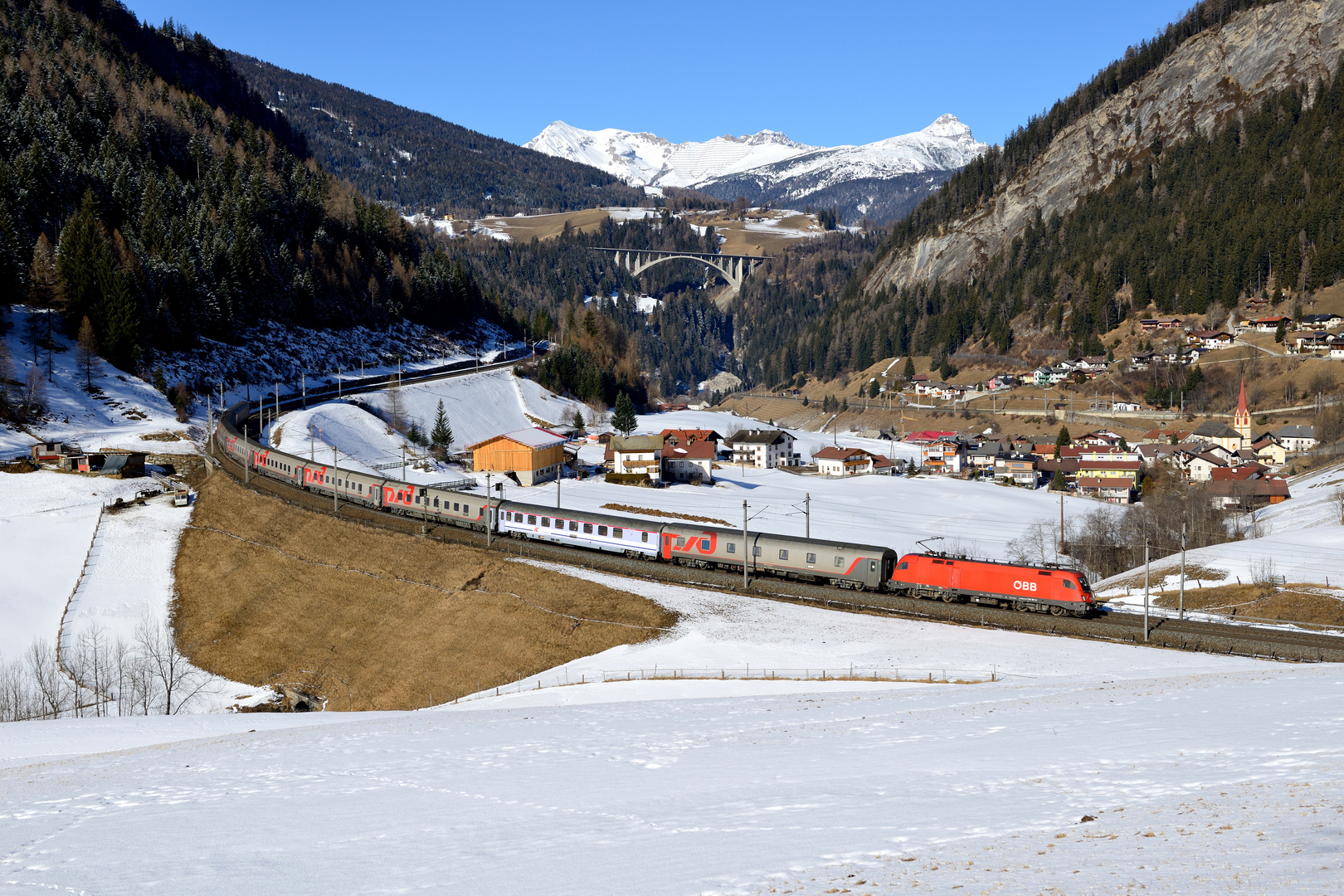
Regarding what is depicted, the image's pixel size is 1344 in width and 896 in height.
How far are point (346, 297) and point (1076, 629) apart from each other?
499ft

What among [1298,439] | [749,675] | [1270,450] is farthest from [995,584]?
[1298,439]

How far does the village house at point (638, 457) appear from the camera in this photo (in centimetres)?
10956

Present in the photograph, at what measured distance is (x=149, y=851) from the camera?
16.1 metres

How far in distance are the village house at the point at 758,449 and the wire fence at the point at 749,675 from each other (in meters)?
92.0

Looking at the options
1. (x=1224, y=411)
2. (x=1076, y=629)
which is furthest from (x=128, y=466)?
(x=1224, y=411)

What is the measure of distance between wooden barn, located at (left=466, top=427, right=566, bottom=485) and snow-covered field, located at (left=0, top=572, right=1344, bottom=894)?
2672 inches

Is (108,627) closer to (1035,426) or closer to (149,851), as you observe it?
(149,851)

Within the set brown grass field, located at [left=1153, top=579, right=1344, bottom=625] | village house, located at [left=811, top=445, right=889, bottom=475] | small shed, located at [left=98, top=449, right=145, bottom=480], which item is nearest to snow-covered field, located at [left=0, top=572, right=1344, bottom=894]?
brown grass field, located at [left=1153, top=579, right=1344, bottom=625]

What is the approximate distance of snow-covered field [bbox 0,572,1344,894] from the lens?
534 inches

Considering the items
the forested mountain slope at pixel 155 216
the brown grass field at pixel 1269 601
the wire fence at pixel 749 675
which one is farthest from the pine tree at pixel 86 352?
the brown grass field at pixel 1269 601

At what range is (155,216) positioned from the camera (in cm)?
13012

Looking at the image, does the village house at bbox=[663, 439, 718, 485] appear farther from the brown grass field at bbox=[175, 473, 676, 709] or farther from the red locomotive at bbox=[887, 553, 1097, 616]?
the red locomotive at bbox=[887, 553, 1097, 616]

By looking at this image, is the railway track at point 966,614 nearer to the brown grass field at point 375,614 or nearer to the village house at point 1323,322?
the brown grass field at point 375,614

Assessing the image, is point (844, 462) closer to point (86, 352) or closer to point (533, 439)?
point (533, 439)
